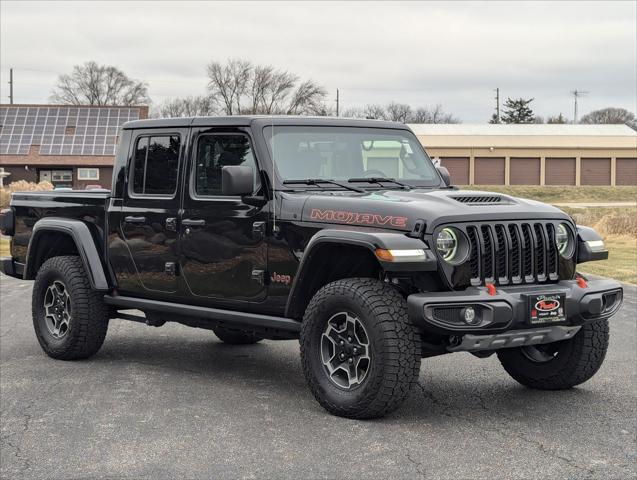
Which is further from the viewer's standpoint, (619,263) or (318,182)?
(619,263)

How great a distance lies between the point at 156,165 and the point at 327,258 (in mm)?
2100

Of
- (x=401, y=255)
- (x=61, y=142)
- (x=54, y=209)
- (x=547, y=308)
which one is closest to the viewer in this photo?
(x=401, y=255)

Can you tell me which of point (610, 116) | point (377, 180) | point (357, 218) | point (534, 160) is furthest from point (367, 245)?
point (610, 116)

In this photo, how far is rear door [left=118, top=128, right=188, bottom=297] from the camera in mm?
7746

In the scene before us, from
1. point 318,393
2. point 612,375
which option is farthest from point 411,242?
point 612,375

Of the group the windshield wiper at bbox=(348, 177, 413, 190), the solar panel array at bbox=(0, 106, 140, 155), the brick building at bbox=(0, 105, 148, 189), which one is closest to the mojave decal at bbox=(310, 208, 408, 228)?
the windshield wiper at bbox=(348, 177, 413, 190)

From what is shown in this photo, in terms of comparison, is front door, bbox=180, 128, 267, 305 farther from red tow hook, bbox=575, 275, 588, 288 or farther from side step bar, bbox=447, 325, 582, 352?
red tow hook, bbox=575, 275, 588, 288

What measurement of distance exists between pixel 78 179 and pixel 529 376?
207 feet

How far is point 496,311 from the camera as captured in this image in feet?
19.4

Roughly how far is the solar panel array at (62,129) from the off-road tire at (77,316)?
198 feet

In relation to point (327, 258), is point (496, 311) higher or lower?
lower

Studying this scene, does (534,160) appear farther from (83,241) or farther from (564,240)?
(564,240)

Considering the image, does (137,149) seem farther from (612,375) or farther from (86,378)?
(612,375)

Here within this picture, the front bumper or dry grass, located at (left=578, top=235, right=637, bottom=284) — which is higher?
the front bumper
